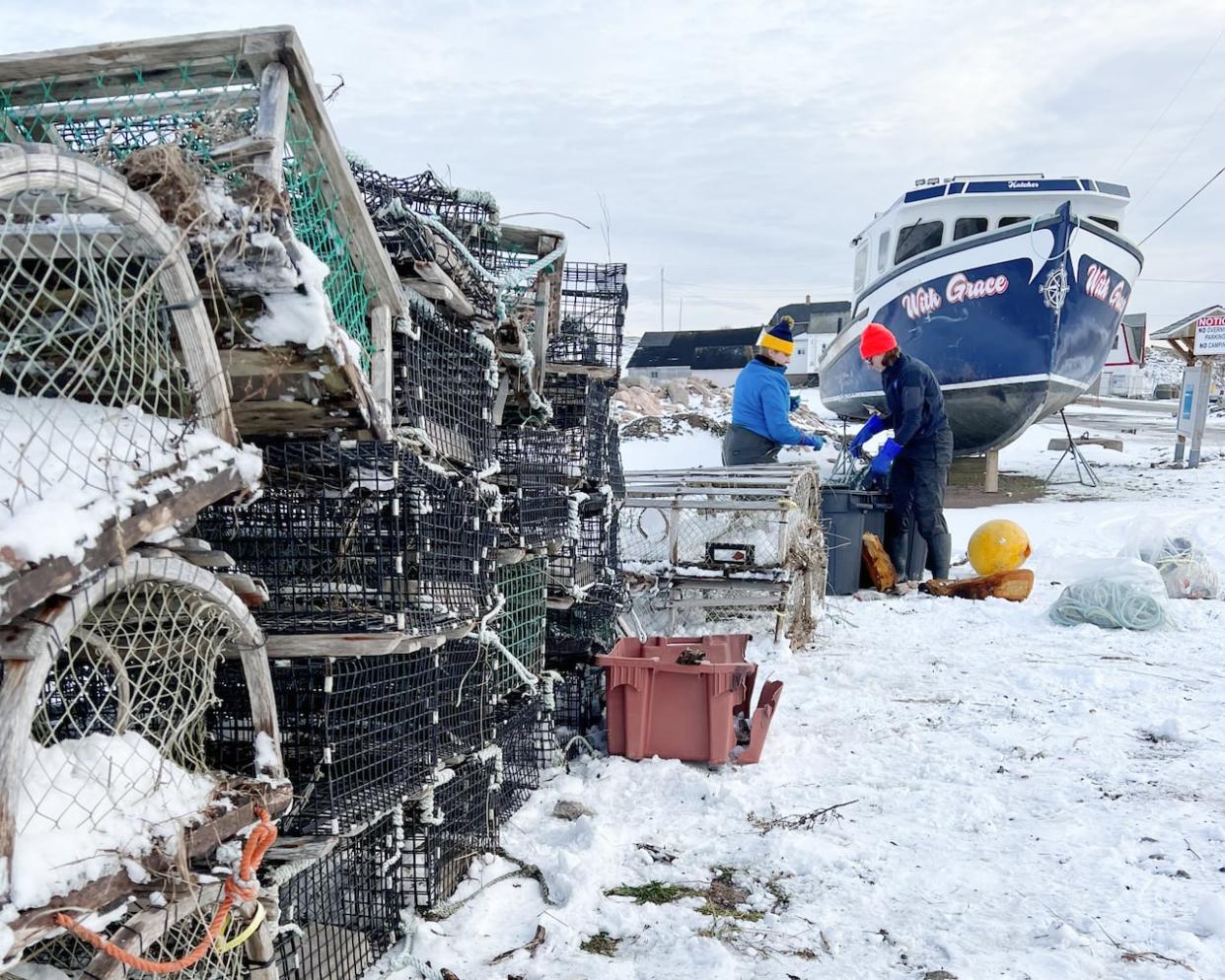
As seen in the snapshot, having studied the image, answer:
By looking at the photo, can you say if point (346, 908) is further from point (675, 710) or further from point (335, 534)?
point (675, 710)

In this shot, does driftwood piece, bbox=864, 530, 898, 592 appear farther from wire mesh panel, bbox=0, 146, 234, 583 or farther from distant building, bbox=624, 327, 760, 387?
distant building, bbox=624, 327, 760, 387

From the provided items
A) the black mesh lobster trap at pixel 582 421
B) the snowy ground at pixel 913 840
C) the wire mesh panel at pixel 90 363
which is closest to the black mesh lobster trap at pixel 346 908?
the snowy ground at pixel 913 840

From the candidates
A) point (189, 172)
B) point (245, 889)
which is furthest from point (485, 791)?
point (189, 172)

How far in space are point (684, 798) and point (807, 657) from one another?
2.24m

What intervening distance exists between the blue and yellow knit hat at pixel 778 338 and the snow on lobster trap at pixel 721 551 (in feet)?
3.70

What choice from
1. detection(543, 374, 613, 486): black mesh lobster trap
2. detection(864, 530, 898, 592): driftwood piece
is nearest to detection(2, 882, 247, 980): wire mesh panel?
detection(543, 374, 613, 486): black mesh lobster trap

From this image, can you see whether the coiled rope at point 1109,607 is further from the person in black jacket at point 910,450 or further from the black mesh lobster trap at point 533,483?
the black mesh lobster trap at point 533,483

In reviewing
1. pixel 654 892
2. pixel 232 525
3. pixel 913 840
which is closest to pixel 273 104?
pixel 232 525

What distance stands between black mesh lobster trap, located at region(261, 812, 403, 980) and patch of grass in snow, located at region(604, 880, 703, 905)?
0.67 meters

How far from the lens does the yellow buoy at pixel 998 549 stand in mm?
7461

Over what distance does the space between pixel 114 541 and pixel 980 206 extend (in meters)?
13.5

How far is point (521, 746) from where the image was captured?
3643 millimetres

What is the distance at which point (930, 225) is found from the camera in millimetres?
13234

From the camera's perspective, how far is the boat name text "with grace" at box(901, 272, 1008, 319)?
39.3 ft
